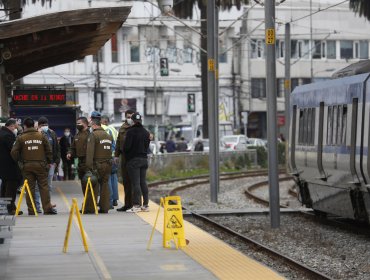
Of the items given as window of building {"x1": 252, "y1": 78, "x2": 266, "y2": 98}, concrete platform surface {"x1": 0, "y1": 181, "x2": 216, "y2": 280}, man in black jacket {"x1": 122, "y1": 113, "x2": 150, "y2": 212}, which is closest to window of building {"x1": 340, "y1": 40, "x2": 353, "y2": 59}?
window of building {"x1": 252, "y1": 78, "x2": 266, "y2": 98}

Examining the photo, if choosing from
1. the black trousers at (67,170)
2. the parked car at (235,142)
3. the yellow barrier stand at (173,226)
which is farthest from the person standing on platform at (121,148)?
the parked car at (235,142)

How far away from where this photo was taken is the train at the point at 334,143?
15.9 meters

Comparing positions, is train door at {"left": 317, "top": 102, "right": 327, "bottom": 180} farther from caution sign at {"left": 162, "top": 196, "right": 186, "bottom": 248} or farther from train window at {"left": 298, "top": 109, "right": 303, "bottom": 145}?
caution sign at {"left": 162, "top": 196, "right": 186, "bottom": 248}

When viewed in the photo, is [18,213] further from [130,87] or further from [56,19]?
[130,87]

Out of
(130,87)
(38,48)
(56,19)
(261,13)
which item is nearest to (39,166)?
(56,19)

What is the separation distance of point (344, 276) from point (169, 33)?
193ft

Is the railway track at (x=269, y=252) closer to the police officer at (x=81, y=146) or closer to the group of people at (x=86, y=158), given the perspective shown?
the group of people at (x=86, y=158)

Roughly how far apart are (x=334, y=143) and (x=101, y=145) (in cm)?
423

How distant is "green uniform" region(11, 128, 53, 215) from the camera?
17172mm

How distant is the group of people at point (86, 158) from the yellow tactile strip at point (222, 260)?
2432 mm

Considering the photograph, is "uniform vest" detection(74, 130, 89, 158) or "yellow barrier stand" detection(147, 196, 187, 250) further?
"uniform vest" detection(74, 130, 89, 158)

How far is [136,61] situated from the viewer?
70.3 m

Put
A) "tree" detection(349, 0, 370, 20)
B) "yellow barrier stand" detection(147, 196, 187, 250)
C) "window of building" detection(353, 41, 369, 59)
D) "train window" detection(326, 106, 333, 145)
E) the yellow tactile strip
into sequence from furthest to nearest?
1. "window of building" detection(353, 41, 369, 59)
2. "tree" detection(349, 0, 370, 20)
3. "train window" detection(326, 106, 333, 145)
4. "yellow barrier stand" detection(147, 196, 187, 250)
5. the yellow tactile strip

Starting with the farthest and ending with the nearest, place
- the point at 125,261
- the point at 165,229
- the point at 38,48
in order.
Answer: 1. the point at 38,48
2. the point at 165,229
3. the point at 125,261
